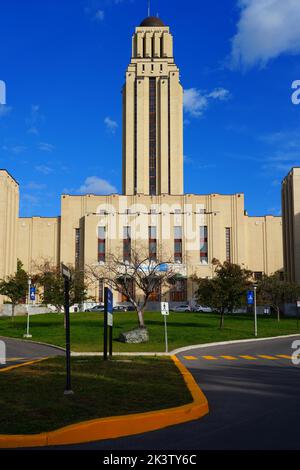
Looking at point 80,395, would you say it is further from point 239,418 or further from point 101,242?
point 101,242

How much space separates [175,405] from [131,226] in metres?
85.5

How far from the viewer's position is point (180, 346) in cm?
3056

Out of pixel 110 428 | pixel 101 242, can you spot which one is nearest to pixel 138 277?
pixel 110 428

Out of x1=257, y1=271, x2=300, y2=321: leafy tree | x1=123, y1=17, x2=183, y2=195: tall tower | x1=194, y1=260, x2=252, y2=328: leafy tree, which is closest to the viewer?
x1=194, y1=260, x2=252, y2=328: leafy tree

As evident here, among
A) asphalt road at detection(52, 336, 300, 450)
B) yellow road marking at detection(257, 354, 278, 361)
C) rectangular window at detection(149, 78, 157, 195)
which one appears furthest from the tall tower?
asphalt road at detection(52, 336, 300, 450)

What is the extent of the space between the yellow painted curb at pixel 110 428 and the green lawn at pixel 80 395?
0.96 feet

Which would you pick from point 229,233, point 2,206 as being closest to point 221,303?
point 2,206

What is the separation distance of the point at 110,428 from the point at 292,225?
254 ft

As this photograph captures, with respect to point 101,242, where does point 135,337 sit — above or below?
below

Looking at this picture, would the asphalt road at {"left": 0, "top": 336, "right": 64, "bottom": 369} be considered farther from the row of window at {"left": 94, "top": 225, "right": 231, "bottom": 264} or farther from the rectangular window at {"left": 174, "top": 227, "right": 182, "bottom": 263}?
the rectangular window at {"left": 174, "top": 227, "right": 182, "bottom": 263}

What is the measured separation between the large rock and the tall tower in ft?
249

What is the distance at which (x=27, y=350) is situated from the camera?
28.1m

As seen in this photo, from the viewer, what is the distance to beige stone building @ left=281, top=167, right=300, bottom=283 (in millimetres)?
79500

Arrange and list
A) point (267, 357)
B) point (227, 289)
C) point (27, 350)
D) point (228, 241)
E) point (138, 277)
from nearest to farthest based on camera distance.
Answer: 1. point (267, 357)
2. point (27, 350)
3. point (138, 277)
4. point (227, 289)
5. point (228, 241)
